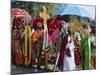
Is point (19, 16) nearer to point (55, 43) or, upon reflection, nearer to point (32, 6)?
point (32, 6)

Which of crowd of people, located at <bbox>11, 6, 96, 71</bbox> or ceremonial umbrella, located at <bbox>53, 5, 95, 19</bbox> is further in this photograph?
ceremonial umbrella, located at <bbox>53, 5, 95, 19</bbox>

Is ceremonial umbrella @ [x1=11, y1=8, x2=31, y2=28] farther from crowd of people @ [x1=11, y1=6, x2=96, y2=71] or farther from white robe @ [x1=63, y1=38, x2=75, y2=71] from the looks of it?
white robe @ [x1=63, y1=38, x2=75, y2=71]

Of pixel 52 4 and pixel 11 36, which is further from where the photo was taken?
pixel 52 4

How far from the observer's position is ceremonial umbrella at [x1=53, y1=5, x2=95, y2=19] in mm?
2188

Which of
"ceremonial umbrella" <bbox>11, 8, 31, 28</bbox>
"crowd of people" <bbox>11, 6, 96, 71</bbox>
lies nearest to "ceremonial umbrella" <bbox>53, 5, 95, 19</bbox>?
"crowd of people" <bbox>11, 6, 96, 71</bbox>

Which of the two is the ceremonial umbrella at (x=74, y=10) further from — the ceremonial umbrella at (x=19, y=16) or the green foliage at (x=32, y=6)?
the ceremonial umbrella at (x=19, y=16)

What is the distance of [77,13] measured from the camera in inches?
88.5

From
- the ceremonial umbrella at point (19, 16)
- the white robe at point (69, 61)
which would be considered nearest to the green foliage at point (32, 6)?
the ceremonial umbrella at point (19, 16)

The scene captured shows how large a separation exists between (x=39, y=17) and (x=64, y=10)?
0.27 metres

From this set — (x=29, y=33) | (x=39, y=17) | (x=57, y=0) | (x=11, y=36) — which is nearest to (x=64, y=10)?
(x=57, y=0)

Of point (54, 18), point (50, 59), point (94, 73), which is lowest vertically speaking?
point (94, 73)

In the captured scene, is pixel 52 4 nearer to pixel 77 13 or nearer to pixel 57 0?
pixel 57 0

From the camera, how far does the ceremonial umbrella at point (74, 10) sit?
2.19 m

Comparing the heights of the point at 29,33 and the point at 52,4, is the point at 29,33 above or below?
below
